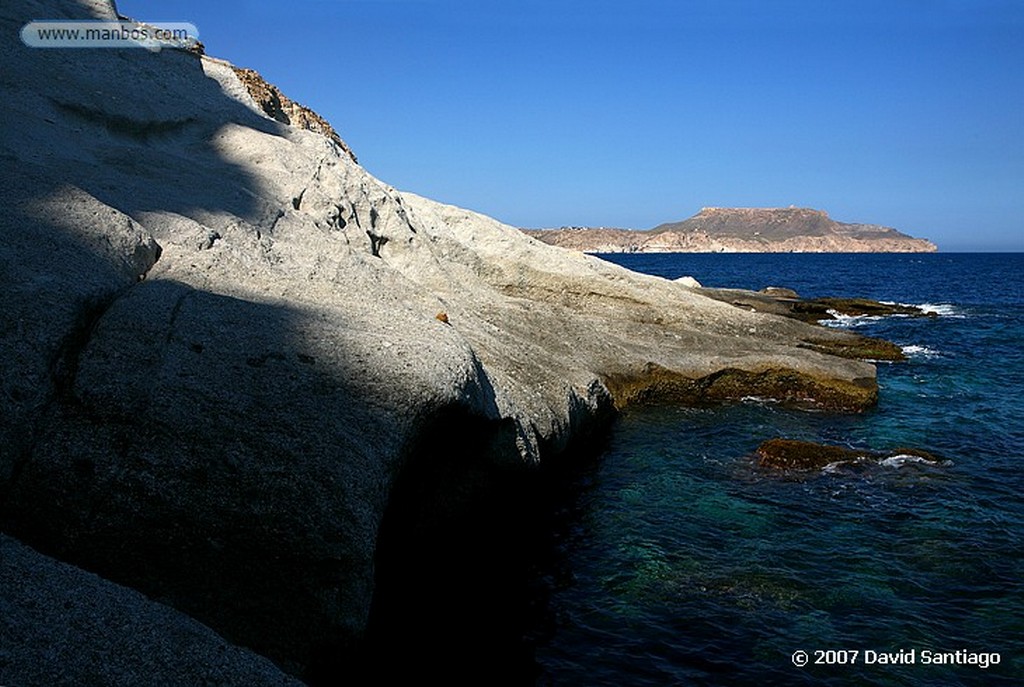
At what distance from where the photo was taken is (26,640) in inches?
237

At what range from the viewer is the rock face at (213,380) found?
8.51 m

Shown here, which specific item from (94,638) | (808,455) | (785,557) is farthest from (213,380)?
(808,455)

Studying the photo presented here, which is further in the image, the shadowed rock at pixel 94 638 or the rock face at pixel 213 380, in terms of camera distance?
the rock face at pixel 213 380

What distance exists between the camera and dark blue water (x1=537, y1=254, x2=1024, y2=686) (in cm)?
1143

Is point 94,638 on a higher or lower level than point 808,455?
higher

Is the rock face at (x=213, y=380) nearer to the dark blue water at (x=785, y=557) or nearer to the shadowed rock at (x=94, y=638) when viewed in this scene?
the shadowed rock at (x=94, y=638)

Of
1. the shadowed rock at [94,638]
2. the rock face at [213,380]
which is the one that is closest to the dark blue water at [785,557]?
the rock face at [213,380]

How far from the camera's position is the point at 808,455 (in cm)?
2005

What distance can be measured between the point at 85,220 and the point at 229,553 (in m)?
6.42

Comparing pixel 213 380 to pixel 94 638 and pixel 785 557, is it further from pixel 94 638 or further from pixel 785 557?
pixel 785 557

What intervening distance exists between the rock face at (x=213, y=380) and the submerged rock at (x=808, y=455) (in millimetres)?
4905

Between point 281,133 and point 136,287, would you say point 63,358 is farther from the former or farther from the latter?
point 281,133

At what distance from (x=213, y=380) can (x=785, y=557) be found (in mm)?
11223

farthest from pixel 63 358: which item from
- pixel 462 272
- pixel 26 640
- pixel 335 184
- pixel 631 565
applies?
pixel 462 272
